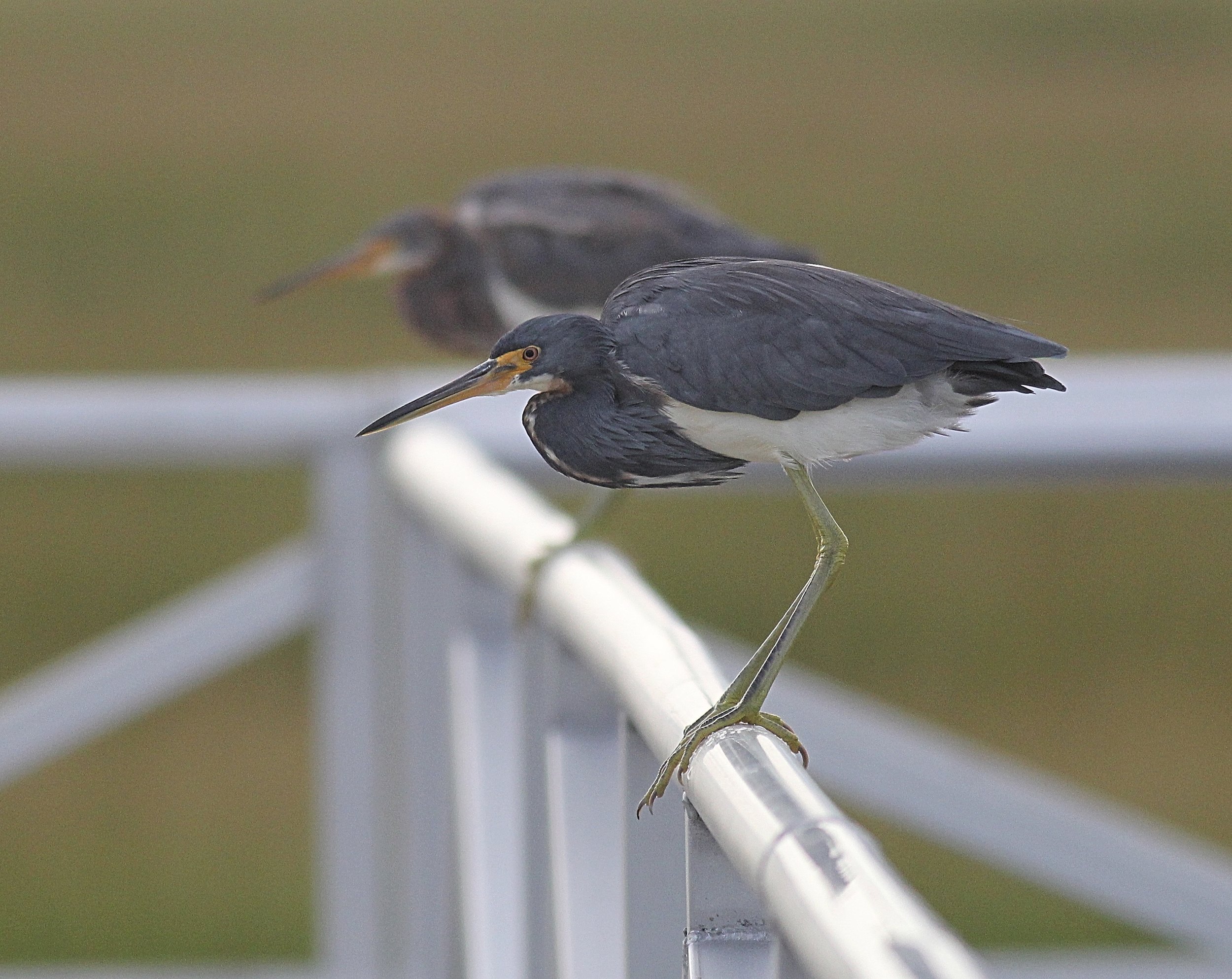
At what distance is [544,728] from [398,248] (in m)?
0.87

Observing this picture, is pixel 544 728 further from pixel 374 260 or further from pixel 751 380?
pixel 374 260

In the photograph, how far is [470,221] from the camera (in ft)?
6.31

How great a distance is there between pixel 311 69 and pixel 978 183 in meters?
2.11

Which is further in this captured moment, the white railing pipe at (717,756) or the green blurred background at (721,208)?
the green blurred background at (721,208)

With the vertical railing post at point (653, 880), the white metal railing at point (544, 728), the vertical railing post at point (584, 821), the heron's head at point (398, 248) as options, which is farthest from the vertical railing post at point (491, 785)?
the heron's head at point (398, 248)

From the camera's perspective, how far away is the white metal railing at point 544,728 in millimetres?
651

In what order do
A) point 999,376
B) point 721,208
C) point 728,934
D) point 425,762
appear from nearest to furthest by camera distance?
point 728,934
point 999,376
point 425,762
point 721,208

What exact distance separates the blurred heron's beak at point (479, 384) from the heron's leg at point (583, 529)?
0.18 m

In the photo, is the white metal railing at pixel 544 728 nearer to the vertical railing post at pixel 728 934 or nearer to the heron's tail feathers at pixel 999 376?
the vertical railing post at pixel 728 934

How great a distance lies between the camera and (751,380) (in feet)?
2.67

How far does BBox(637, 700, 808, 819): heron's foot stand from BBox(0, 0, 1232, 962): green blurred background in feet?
7.62

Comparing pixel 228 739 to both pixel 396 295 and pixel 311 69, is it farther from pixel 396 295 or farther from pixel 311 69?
pixel 311 69

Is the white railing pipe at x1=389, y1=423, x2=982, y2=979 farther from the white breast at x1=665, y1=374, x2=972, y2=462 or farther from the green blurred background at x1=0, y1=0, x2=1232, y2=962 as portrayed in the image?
the green blurred background at x1=0, y1=0, x2=1232, y2=962

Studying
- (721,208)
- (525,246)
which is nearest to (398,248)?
(525,246)
